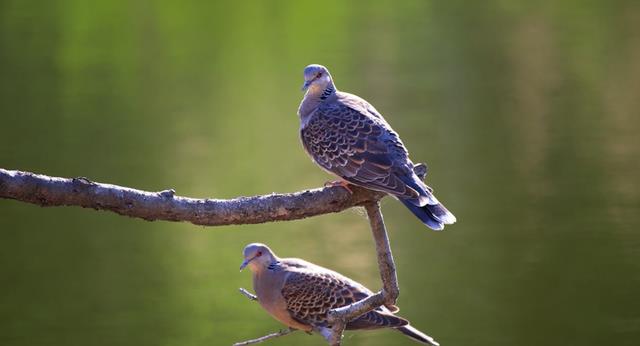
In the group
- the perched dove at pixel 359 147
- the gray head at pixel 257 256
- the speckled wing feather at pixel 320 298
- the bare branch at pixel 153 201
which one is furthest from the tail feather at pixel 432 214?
the gray head at pixel 257 256

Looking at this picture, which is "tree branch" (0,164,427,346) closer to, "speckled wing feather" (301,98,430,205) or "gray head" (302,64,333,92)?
"speckled wing feather" (301,98,430,205)

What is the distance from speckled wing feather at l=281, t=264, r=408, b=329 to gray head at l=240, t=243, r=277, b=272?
0.49ft

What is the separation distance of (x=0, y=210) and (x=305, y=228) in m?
3.16

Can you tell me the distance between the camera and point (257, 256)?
6.12 m

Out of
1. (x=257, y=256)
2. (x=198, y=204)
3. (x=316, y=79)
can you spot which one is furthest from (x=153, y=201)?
(x=257, y=256)

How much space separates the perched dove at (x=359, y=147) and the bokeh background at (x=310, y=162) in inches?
13.6

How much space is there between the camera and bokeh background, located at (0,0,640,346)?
9.34 meters

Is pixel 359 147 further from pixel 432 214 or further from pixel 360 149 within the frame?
pixel 432 214

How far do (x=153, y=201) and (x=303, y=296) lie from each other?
201cm

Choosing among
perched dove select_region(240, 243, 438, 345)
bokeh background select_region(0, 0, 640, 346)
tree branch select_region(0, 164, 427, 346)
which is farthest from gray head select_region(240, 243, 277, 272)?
tree branch select_region(0, 164, 427, 346)

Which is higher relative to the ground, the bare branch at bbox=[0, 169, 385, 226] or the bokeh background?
the bokeh background

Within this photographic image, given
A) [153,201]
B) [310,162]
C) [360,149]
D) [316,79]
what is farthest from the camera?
[310,162]

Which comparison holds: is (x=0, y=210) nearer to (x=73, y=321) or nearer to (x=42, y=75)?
(x=73, y=321)

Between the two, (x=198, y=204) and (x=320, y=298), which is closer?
(x=198, y=204)
